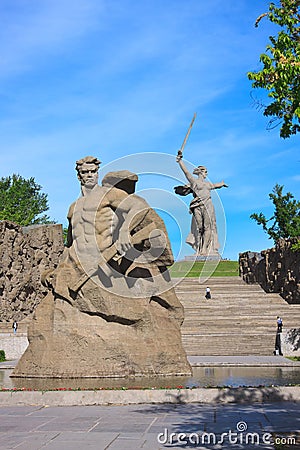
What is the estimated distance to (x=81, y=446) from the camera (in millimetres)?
5113

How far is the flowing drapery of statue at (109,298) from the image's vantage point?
934 cm

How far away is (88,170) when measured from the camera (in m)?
10.1

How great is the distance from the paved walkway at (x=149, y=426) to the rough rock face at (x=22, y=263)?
68.2 ft

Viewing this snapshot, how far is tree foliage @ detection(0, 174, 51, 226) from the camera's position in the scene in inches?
2122

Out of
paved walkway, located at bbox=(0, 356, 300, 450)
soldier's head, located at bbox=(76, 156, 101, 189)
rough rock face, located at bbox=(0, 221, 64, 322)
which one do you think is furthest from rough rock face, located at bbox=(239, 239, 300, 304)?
paved walkway, located at bbox=(0, 356, 300, 450)

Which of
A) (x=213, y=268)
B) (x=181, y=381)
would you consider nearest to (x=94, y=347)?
(x=181, y=381)

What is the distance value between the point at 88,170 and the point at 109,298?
7.14ft

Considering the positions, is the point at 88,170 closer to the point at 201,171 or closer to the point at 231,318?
the point at 231,318

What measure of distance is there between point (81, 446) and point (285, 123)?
13.0 feet

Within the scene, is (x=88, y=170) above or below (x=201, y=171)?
below

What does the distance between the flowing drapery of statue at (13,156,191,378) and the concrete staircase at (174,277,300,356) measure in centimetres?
843

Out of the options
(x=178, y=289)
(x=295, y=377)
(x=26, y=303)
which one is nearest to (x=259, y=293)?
(x=178, y=289)

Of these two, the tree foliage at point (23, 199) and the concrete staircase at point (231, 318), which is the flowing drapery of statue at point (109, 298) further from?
the tree foliage at point (23, 199)

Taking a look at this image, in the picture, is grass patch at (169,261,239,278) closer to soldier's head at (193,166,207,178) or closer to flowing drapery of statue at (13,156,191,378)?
soldier's head at (193,166,207,178)
